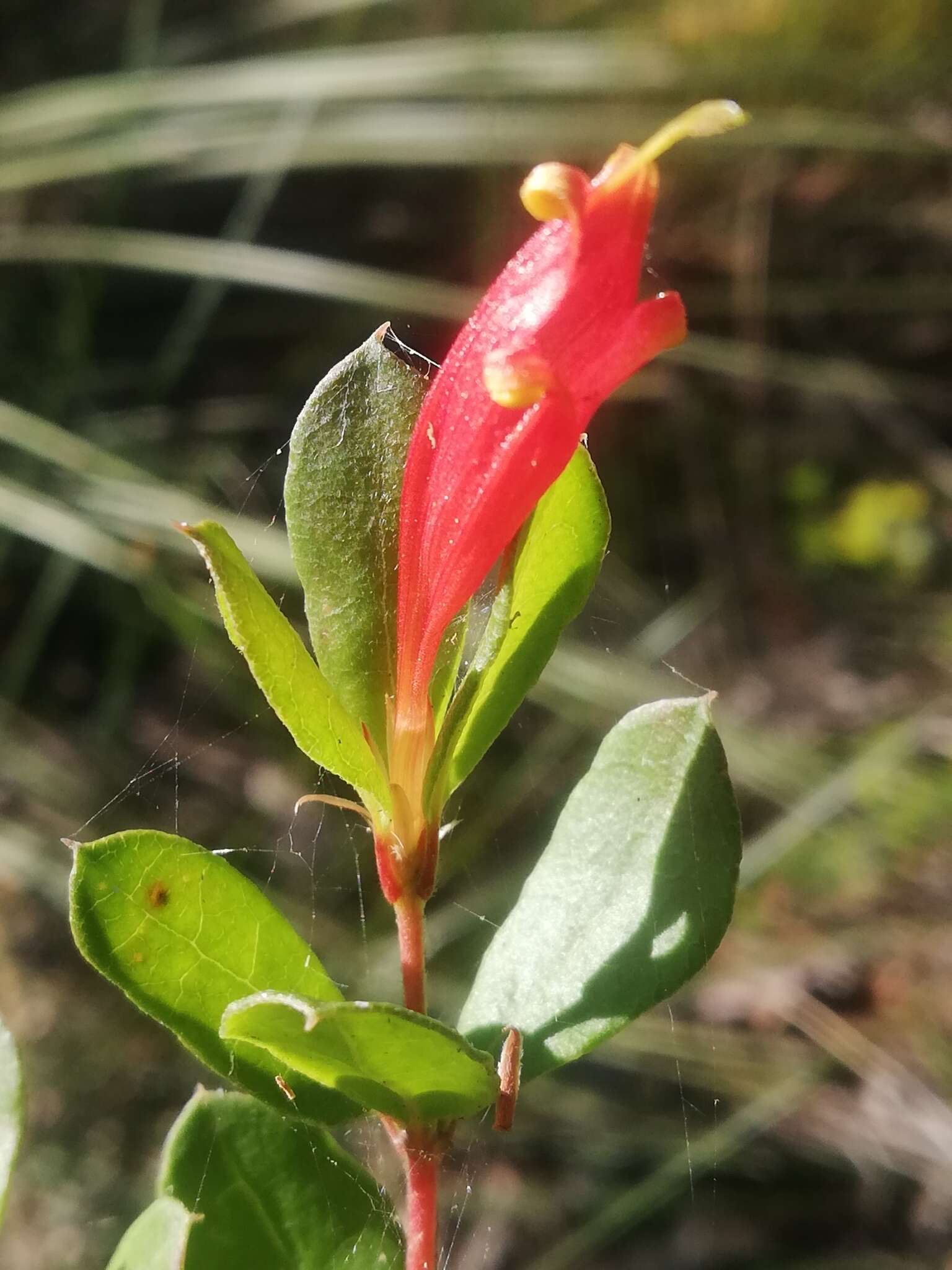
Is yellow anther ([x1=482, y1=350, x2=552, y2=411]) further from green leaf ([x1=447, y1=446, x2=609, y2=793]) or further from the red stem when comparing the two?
the red stem

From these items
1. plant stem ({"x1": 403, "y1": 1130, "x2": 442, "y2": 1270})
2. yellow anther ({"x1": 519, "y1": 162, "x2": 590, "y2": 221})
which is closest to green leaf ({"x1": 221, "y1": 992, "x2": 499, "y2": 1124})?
plant stem ({"x1": 403, "y1": 1130, "x2": 442, "y2": 1270})

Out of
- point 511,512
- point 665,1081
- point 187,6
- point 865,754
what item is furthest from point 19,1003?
point 187,6

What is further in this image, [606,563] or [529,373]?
[606,563]

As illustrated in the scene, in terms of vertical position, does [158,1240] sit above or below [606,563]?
below

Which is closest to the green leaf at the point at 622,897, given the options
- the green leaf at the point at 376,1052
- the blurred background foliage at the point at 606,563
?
the green leaf at the point at 376,1052

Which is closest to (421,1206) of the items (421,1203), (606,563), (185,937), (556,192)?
(421,1203)

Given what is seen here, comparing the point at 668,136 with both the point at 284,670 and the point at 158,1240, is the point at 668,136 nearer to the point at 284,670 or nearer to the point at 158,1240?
the point at 284,670
